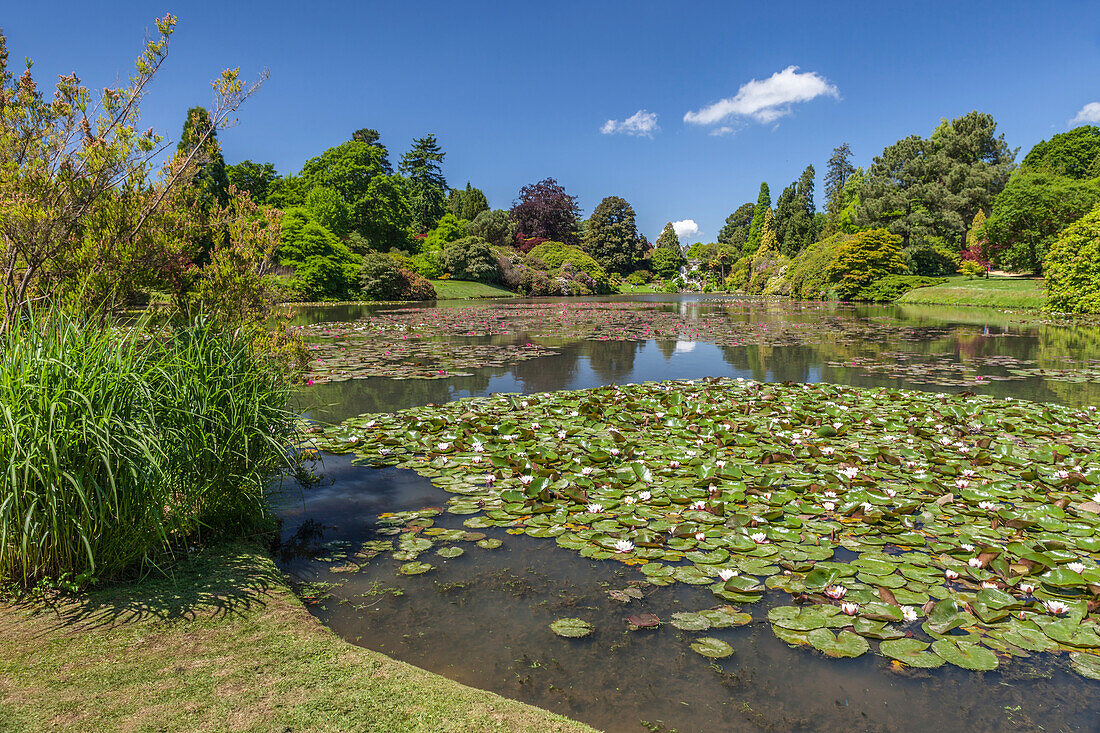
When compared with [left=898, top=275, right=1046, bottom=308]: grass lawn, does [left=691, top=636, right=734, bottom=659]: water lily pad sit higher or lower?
lower

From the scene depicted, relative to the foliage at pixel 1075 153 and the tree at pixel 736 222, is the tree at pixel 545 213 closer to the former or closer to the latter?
the tree at pixel 736 222

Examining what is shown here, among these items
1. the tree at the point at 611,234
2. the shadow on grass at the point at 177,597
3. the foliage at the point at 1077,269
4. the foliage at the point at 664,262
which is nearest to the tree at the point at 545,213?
the tree at the point at 611,234

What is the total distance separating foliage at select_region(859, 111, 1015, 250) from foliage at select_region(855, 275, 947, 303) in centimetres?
418

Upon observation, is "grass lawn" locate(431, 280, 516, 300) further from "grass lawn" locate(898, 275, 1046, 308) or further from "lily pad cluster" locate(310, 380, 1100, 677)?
"lily pad cluster" locate(310, 380, 1100, 677)

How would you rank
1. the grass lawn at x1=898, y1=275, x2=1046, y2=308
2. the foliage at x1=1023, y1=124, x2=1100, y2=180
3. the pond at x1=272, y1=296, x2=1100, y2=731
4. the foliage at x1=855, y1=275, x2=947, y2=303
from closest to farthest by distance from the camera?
1. the pond at x1=272, y1=296, x2=1100, y2=731
2. the grass lawn at x1=898, y1=275, x2=1046, y2=308
3. the foliage at x1=855, y1=275, x2=947, y2=303
4. the foliage at x1=1023, y1=124, x2=1100, y2=180

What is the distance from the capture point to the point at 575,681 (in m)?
2.24

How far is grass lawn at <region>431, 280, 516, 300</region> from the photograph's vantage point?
40.0 m

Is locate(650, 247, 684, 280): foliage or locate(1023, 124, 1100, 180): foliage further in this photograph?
locate(650, 247, 684, 280): foliage

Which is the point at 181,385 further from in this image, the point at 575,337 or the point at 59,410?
the point at 575,337

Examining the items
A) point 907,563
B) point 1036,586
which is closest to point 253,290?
point 907,563

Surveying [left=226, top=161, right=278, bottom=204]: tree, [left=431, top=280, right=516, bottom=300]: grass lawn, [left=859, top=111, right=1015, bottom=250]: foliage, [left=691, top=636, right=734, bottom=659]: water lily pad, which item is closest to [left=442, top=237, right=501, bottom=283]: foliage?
[left=431, top=280, right=516, bottom=300]: grass lawn

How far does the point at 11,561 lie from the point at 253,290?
346 centimetres

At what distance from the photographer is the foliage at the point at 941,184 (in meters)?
38.2

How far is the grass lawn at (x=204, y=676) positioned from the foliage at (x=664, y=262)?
7856 centimetres
